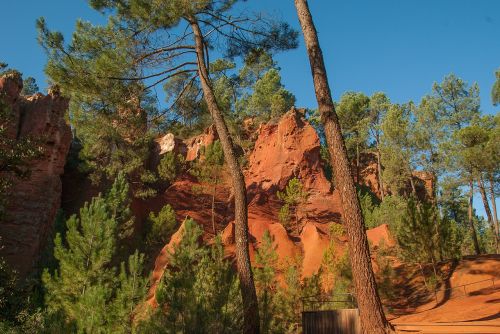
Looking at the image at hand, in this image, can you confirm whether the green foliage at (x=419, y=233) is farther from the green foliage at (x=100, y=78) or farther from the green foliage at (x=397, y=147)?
the green foliage at (x=397, y=147)

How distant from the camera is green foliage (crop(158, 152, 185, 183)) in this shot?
31281 mm

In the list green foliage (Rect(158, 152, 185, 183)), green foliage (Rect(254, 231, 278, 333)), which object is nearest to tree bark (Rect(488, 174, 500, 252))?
green foliage (Rect(254, 231, 278, 333))

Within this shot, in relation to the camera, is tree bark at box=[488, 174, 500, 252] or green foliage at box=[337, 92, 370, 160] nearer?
tree bark at box=[488, 174, 500, 252]

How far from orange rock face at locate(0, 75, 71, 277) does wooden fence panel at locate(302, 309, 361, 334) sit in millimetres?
18263

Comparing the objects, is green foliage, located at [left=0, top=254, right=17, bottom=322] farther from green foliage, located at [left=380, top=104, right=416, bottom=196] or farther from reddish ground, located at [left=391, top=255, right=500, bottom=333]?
green foliage, located at [left=380, top=104, right=416, bottom=196]

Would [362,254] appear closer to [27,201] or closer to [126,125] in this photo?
[126,125]

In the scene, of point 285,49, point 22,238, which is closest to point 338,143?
point 285,49

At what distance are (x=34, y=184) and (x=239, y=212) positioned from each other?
62.1ft

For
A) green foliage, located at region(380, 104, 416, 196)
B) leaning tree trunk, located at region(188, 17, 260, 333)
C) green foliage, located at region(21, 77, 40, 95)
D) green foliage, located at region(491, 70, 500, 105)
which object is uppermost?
green foliage, located at region(21, 77, 40, 95)

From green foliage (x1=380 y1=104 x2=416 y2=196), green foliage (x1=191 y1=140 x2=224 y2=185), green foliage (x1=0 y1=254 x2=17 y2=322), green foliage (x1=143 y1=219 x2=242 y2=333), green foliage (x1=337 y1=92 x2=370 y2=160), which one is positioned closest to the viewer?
green foliage (x1=143 y1=219 x2=242 y2=333)

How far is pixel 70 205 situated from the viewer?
2836 centimetres

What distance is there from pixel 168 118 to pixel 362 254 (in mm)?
7571

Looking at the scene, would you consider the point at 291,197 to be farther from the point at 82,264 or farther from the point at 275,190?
the point at 82,264

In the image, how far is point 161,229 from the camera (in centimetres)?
2636
